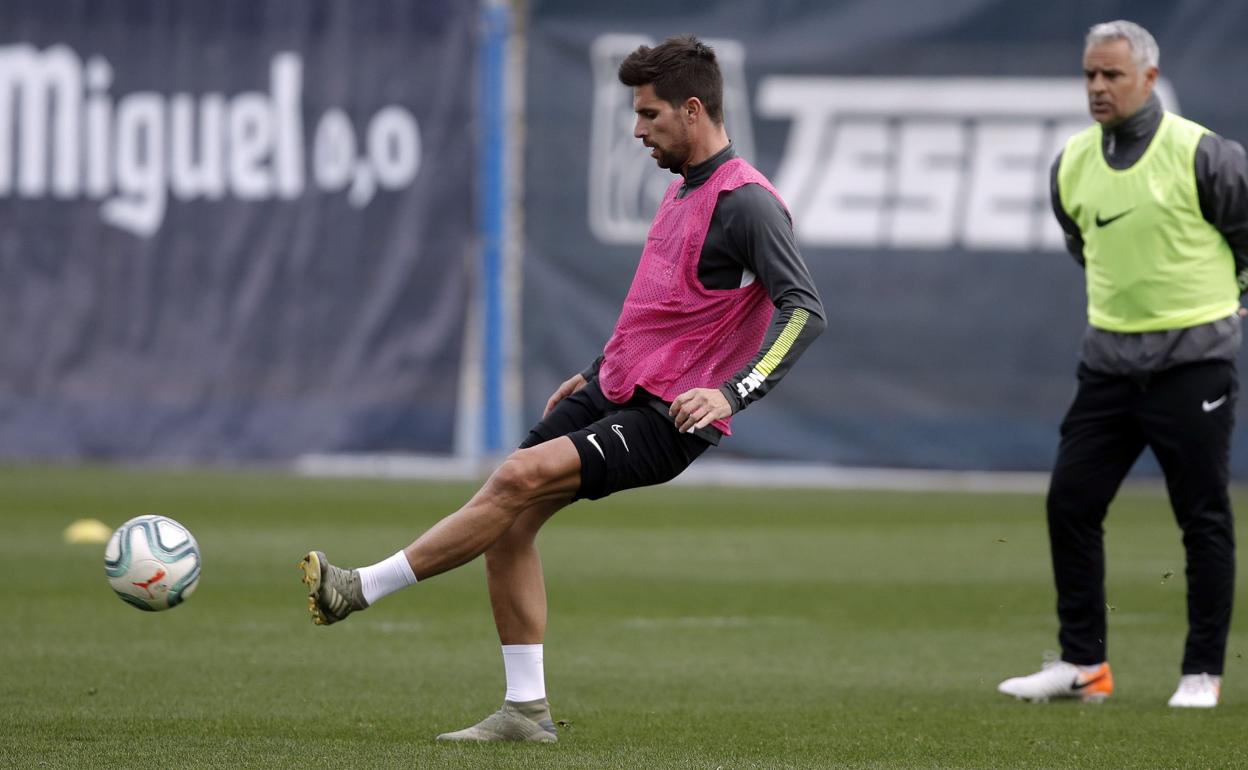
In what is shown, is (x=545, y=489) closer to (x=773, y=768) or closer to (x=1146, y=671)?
(x=773, y=768)

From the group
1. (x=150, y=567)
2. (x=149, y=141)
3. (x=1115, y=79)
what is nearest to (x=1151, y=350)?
(x=1115, y=79)

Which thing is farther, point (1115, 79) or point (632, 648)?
point (632, 648)

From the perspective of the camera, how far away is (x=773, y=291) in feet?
18.2

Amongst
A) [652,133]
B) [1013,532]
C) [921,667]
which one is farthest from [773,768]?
[1013,532]

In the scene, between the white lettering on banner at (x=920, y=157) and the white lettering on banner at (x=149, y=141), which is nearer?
the white lettering on banner at (x=920, y=157)

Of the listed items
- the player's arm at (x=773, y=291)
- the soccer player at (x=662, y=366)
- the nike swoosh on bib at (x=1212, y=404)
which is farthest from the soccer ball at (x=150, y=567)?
the nike swoosh on bib at (x=1212, y=404)

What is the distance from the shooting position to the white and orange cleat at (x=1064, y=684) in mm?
6883

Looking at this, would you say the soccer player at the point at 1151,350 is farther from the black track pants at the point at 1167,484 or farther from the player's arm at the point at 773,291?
the player's arm at the point at 773,291

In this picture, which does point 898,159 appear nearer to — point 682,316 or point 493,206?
point 493,206

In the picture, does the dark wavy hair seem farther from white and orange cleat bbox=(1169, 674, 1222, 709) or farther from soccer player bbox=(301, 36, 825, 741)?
white and orange cleat bbox=(1169, 674, 1222, 709)

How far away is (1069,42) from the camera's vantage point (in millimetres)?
15992

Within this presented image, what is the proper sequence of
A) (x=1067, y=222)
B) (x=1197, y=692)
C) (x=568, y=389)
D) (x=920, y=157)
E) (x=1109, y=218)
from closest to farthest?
(x=568, y=389), (x=1197, y=692), (x=1109, y=218), (x=1067, y=222), (x=920, y=157)

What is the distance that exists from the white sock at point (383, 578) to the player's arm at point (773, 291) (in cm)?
101

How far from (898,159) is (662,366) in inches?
435
